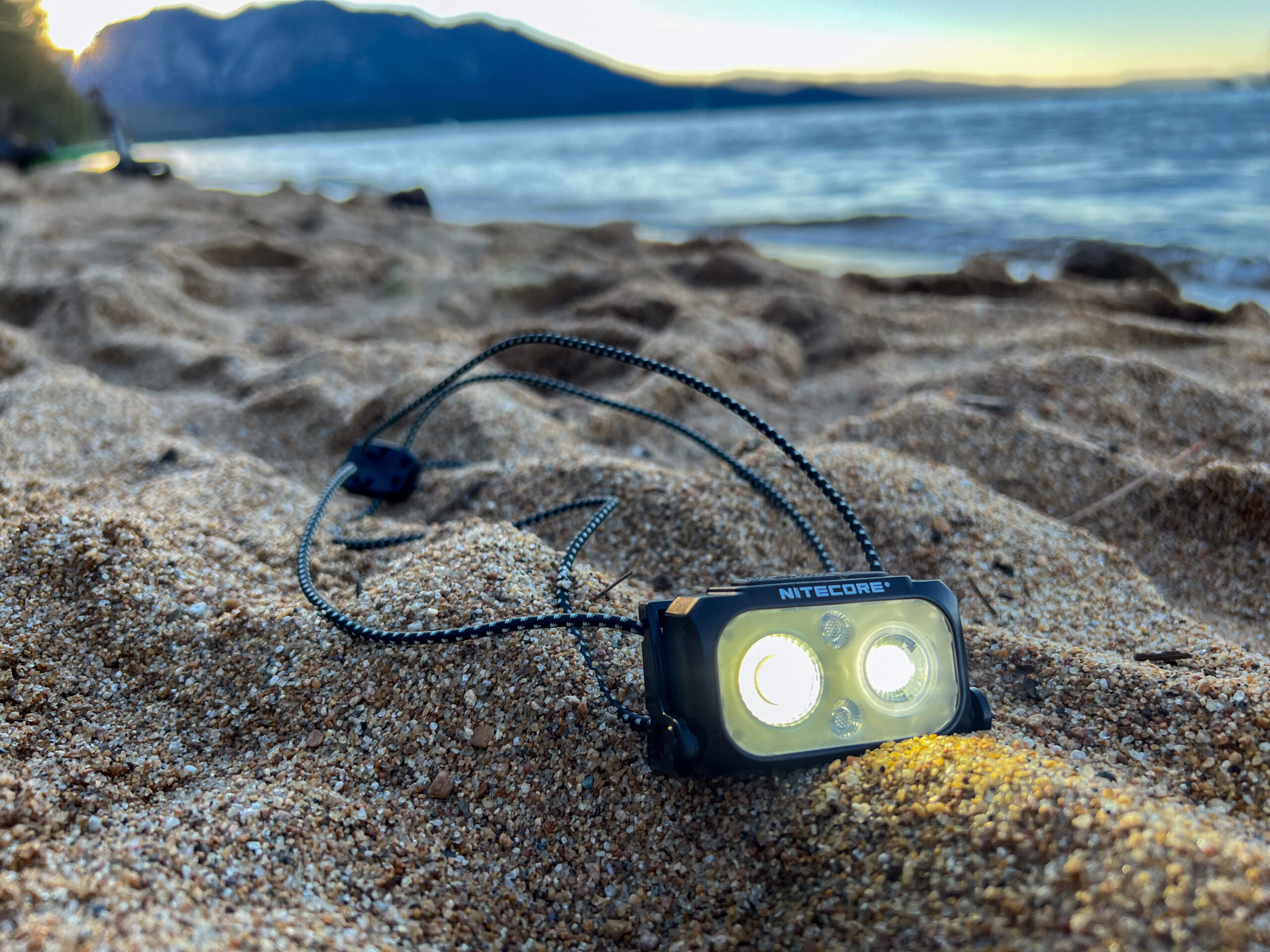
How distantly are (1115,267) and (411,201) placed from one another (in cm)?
651

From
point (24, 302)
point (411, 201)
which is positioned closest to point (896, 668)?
point (24, 302)

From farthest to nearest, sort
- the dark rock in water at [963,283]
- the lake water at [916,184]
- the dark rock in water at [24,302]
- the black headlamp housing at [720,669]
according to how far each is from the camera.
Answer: the lake water at [916,184]
the dark rock in water at [963,283]
the dark rock in water at [24,302]
the black headlamp housing at [720,669]

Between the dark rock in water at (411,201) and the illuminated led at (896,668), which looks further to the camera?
the dark rock in water at (411,201)

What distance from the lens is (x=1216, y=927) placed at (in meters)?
0.68

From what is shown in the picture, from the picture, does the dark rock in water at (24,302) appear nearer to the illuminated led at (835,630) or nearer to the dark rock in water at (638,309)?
the dark rock in water at (638,309)

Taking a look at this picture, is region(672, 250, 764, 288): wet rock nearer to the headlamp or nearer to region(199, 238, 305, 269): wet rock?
region(199, 238, 305, 269): wet rock

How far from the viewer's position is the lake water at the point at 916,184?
6.69 metres

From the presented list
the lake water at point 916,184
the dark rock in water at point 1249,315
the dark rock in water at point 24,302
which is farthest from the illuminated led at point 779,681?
the lake water at point 916,184

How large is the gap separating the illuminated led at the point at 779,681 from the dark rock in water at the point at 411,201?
27.2ft

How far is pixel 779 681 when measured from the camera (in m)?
0.96

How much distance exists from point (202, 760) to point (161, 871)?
26 cm

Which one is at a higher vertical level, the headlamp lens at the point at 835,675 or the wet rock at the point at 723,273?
the wet rock at the point at 723,273

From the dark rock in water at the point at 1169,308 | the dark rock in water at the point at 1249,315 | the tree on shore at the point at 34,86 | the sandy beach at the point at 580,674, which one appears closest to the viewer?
the sandy beach at the point at 580,674

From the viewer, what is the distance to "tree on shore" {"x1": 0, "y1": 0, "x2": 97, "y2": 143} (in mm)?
7688
